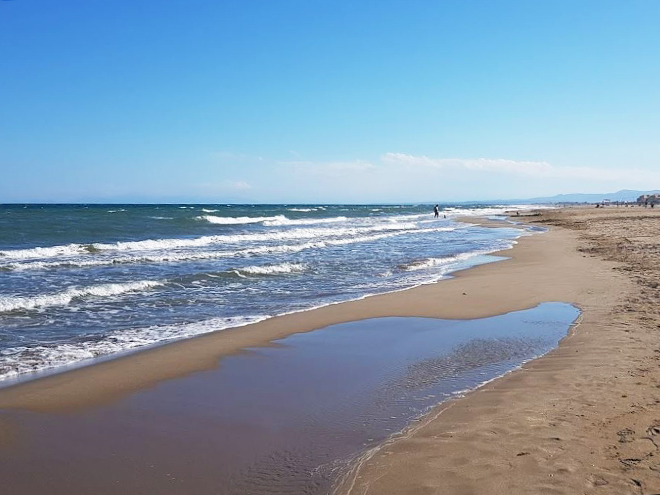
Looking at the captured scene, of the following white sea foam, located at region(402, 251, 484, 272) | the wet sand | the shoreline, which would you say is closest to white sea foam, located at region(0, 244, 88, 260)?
white sea foam, located at region(402, 251, 484, 272)

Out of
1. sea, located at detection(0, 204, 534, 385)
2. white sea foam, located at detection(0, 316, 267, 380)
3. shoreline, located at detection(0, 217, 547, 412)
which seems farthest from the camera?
sea, located at detection(0, 204, 534, 385)

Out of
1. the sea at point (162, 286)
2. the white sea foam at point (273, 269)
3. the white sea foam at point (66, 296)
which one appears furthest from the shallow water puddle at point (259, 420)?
the white sea foam at point (273, 269)

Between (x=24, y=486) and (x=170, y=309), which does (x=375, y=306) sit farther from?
(x=24, y=486)

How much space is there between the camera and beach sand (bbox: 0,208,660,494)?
11.9 feet

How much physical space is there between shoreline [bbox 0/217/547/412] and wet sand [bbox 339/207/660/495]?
320 centimetres

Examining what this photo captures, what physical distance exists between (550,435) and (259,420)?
258cm

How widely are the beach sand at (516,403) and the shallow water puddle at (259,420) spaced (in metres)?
0.28

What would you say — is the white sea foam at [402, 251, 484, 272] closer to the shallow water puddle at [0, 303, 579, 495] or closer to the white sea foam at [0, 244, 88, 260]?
the shallow water puddle at [0, 303, 579, 495]

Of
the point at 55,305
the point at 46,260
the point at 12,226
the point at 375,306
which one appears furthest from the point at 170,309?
the point at 12,226

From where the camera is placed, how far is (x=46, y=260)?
1833 cm

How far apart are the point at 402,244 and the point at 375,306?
15683 millimetres

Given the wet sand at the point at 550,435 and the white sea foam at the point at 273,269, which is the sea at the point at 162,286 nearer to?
the white sea foam at the point at 273,269

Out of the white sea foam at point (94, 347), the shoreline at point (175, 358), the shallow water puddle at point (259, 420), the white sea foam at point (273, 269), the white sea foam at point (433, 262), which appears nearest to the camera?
the shallow water puddle at point (259, 420)

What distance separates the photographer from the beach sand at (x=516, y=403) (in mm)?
3629
